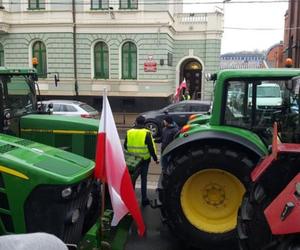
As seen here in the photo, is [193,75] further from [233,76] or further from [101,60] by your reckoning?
[233,76]

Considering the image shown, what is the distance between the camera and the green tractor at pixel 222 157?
18.1 feet

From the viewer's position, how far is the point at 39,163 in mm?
4188

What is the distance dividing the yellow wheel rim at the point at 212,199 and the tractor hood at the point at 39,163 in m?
1.63

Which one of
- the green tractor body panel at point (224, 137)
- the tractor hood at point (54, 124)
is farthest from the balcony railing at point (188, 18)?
the green tractor body panel at point (224, 137)

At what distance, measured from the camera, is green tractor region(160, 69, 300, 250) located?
18.1ft

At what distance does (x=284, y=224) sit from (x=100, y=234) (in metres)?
1.99

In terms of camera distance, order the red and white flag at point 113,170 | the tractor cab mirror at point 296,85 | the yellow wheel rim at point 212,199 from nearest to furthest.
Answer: the tractor cab mirror at point 296,85, the red and white flag at point 113,170, the yellow wheel rim at point 212,199

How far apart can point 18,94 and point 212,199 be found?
351 cm

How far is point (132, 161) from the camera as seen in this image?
690 cm

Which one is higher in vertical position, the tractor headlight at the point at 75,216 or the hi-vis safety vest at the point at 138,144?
the hi-vis safety vest at the point at 138,144

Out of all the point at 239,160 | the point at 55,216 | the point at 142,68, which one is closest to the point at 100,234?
the point at 55,216

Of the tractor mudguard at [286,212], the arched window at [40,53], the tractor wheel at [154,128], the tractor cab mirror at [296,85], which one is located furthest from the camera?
the arched window at [40,53]

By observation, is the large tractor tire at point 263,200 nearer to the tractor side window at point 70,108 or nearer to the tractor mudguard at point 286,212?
the tractor mudguard at point 286,212

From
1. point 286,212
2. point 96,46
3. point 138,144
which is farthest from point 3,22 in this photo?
point 286,212
